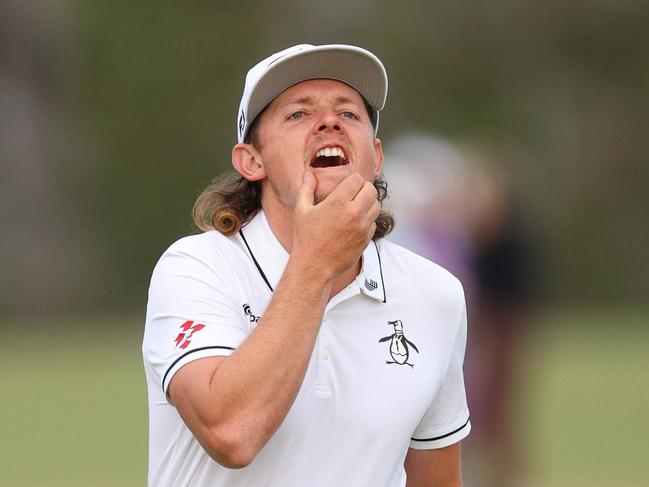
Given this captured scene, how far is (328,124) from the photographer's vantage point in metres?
3.92

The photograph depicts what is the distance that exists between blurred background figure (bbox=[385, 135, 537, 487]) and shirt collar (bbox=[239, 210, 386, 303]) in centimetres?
423

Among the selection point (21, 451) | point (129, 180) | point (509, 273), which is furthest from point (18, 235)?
point (509, 273)

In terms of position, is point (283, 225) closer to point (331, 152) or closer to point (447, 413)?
point (331, 152)

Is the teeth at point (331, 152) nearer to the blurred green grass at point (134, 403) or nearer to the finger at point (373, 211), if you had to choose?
the finger at point (373, 211)

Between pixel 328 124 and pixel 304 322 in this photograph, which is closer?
pixel 304 322

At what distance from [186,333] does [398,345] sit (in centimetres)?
68

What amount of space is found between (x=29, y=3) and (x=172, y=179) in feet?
16.3

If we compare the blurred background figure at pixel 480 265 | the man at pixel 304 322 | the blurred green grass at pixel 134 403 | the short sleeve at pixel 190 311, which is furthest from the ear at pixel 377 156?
the blurred green grass at pixel 134 403

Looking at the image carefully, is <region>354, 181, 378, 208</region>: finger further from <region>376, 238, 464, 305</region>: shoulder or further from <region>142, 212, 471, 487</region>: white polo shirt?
<region>376, 238, 464, 305</region>: shoulder

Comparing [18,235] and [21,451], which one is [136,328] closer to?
[18,235]

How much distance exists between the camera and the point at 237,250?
392 cm

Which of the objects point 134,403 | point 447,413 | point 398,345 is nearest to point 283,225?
point 398,345

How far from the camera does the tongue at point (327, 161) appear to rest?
154 inches

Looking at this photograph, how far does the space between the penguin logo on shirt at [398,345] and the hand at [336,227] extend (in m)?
0.38
